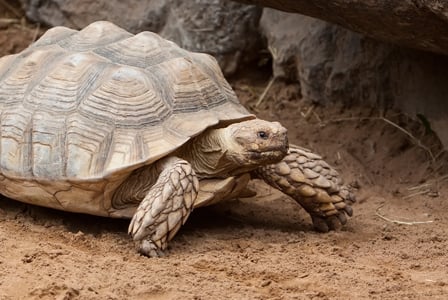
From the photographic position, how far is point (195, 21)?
22.2 feet

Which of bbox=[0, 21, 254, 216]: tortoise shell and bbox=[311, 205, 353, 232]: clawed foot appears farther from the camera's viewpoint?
bbox=[311, 205, 353, 232]: clawed foot

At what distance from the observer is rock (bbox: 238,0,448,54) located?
14.8 ft

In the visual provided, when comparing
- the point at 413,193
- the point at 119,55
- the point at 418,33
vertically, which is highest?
the point at 418,33

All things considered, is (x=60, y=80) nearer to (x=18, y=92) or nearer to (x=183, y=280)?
(x=18, y=92)

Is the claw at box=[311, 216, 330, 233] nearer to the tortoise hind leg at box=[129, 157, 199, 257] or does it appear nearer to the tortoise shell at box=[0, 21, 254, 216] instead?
the tortoise shell at box=[0, 21, 254, 216]

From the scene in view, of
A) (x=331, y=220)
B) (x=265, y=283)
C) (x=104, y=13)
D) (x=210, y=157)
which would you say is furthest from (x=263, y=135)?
(x=104, y=13)

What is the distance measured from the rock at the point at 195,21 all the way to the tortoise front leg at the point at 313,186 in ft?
6.79

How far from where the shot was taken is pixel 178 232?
15.3 ft

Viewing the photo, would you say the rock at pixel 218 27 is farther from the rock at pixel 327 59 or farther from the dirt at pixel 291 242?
the dirt at pixel 291 242

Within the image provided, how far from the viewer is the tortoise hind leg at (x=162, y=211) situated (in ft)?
13.9

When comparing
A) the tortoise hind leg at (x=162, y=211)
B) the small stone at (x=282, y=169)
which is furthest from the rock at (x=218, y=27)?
the tortoise hind leg at (x=162, y=211)

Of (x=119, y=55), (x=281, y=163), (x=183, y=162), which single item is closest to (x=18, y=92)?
(x=119, y=55)

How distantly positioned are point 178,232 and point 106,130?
2.11 ft

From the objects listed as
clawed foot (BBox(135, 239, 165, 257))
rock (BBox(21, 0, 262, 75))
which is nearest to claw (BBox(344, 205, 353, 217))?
clawed foot (BBox(135, 239, 165, 257))
